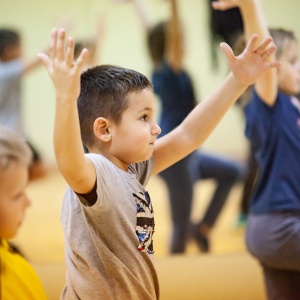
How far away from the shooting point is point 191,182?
3133mm

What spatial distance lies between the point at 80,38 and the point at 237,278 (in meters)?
1.50

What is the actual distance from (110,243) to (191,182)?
1.83 meters

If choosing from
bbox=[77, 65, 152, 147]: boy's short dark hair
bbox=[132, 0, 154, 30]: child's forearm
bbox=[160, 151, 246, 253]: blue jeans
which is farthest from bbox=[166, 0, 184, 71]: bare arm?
bbox=[77, 65, 152, 147]: boy's short dark hair

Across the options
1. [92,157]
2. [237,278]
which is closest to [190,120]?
[92,157]

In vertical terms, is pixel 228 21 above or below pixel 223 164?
above

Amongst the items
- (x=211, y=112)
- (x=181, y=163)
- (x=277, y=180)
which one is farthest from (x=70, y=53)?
(x=181, y=163)

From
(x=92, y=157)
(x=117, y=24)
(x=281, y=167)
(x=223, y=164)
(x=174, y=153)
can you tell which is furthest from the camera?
(x=117, y=24)

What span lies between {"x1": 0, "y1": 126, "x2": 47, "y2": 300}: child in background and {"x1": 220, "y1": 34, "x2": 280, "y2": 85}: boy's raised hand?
20.4 inches

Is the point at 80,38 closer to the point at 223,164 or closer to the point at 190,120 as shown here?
the point at 223,164

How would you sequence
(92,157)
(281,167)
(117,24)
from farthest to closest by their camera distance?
(117,24) → (281,167) → (92,157)

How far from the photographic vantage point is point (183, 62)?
3.38 meters

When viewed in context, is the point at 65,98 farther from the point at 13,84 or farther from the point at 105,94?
the point at 13,84

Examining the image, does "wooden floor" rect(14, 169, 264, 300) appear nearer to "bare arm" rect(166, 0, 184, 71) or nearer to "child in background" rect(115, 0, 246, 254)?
"child in background" rect(115, 0, 246, 254)

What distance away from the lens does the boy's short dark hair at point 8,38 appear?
3504 mm
